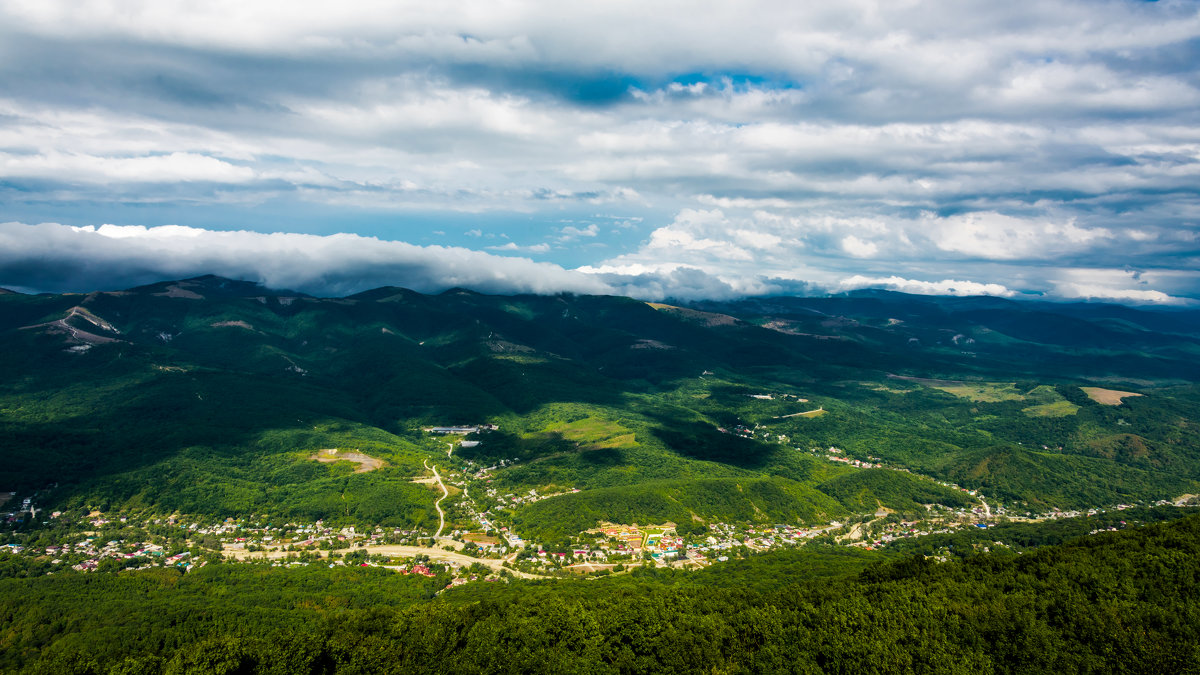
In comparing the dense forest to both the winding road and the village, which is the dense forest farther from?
the winding road

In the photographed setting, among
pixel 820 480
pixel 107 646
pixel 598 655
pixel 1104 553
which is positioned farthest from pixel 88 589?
pixel 820 480

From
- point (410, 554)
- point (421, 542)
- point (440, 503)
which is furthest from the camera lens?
point (440, 503)

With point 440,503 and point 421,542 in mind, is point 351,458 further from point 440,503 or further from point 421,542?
point 421,542

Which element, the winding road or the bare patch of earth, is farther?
the bare patch of earth

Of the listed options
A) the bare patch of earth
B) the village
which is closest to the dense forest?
the village

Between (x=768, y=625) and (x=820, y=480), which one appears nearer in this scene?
(x=768, y=625)

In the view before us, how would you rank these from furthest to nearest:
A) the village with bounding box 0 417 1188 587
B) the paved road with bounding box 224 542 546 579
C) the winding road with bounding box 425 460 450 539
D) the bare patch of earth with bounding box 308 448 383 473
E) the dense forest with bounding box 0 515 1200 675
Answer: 1. the bare patch of earth with bounding box 308 448 383 473
2. the winding road with bounding box 425 460 450 539
3. the paved road with bounding box 224 542 546 579
4. the village with bounding box 0 417 1188 587
5. the dense forest with bounding box 0 515 1200 675

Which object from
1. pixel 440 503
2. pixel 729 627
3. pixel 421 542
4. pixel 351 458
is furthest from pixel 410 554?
pixel 729 627

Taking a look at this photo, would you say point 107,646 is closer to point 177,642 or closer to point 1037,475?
point 177,642
